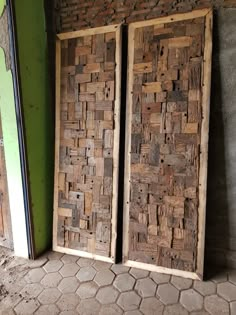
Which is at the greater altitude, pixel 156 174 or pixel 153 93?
pixel 153 93

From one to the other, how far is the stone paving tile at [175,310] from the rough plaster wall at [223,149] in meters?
0.51

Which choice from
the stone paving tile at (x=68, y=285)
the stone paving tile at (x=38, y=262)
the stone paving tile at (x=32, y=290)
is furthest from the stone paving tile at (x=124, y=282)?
the stone paving tile at (x=38, y=262)

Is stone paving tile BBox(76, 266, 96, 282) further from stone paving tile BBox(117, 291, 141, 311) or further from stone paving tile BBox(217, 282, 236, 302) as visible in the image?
stone paving tile BBox(217, 282, 236, 302)

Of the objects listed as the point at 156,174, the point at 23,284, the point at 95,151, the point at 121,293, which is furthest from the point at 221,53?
the point at 23,284

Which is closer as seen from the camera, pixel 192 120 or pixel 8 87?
pixel 192 120

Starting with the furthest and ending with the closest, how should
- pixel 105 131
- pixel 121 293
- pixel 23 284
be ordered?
pixel 105 131 → pixel 23 284 → pixel 121 293

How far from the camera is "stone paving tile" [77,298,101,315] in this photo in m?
1.54

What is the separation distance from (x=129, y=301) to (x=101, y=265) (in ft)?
1.33

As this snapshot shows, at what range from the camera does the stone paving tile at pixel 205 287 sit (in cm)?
166

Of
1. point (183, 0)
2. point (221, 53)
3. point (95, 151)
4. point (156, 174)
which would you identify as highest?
point (183, 0)

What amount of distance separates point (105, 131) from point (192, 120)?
2.00 ft

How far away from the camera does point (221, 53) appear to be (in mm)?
1693

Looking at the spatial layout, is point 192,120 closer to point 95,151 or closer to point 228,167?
point 228,167

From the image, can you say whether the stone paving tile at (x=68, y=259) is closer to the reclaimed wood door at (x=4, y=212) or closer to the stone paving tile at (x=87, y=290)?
the stone paving tile at (x=87, y=290)
